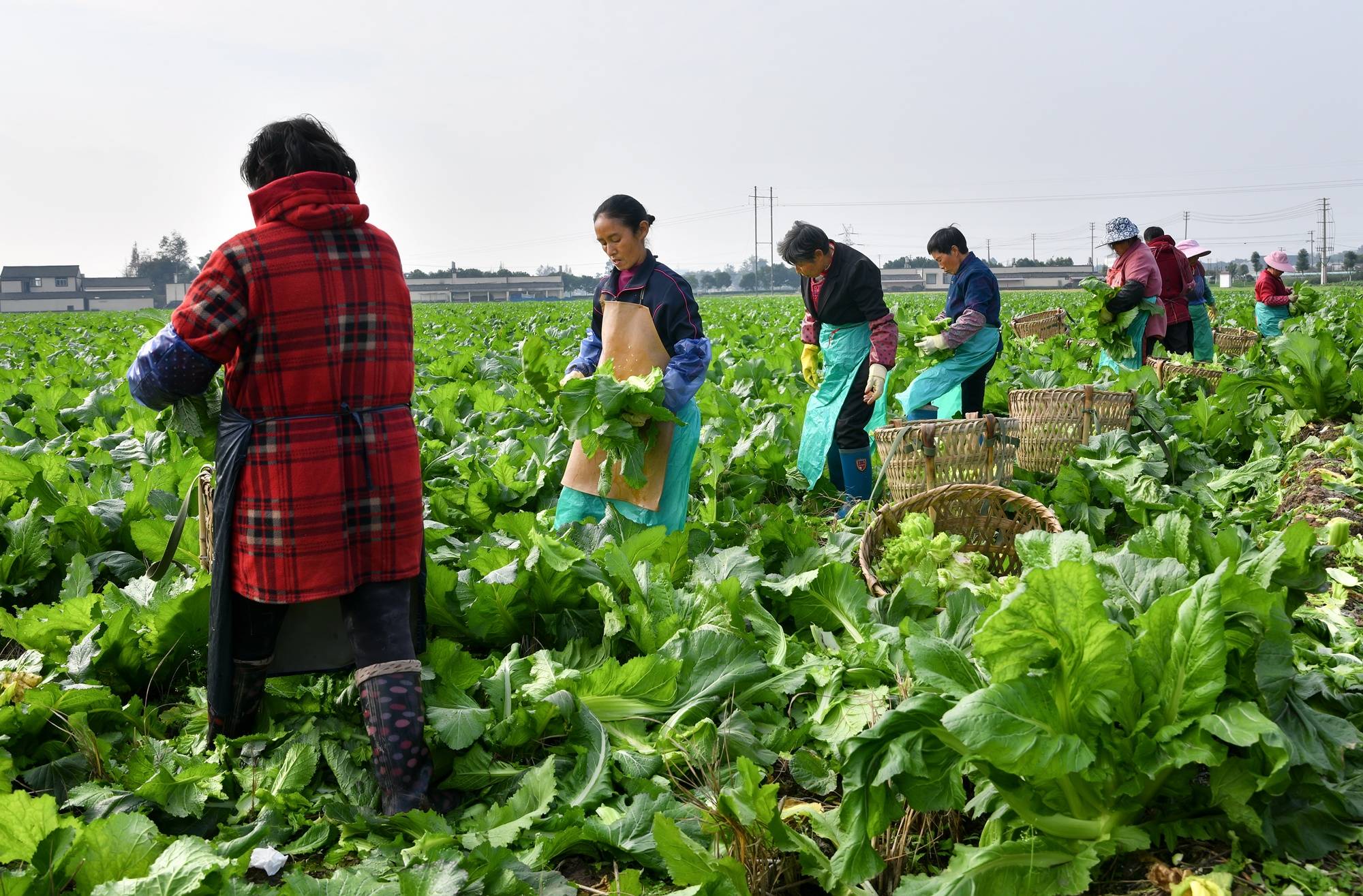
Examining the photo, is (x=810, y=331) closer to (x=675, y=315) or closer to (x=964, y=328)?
(x=964, y=328)

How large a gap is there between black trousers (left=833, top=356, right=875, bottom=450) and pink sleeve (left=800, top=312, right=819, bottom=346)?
58 cm

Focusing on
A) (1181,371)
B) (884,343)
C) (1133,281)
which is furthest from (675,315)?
(1181,371)

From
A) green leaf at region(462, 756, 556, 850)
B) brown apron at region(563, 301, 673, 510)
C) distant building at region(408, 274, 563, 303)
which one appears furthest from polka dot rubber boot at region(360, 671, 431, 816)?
distant building at region(408, 274, 563, 303)

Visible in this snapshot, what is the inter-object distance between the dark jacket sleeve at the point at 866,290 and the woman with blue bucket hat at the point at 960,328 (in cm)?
80

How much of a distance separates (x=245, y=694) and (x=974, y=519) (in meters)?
2.85

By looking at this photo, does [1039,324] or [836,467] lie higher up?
[1039,324]

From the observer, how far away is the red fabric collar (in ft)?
7.93

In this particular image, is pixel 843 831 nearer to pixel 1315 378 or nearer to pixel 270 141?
pixel 270 141

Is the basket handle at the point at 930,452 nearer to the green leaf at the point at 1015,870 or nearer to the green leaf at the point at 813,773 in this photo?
the green leaf at the point at 813,773

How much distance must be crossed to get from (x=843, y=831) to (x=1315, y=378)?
17.4 ft

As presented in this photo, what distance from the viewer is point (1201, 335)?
31.7ft

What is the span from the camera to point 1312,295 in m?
11.9

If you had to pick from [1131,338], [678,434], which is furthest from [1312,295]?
[678,434]

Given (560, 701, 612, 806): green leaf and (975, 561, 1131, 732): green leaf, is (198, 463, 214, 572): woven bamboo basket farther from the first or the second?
(975, 561, 1131, 732): green leaf
